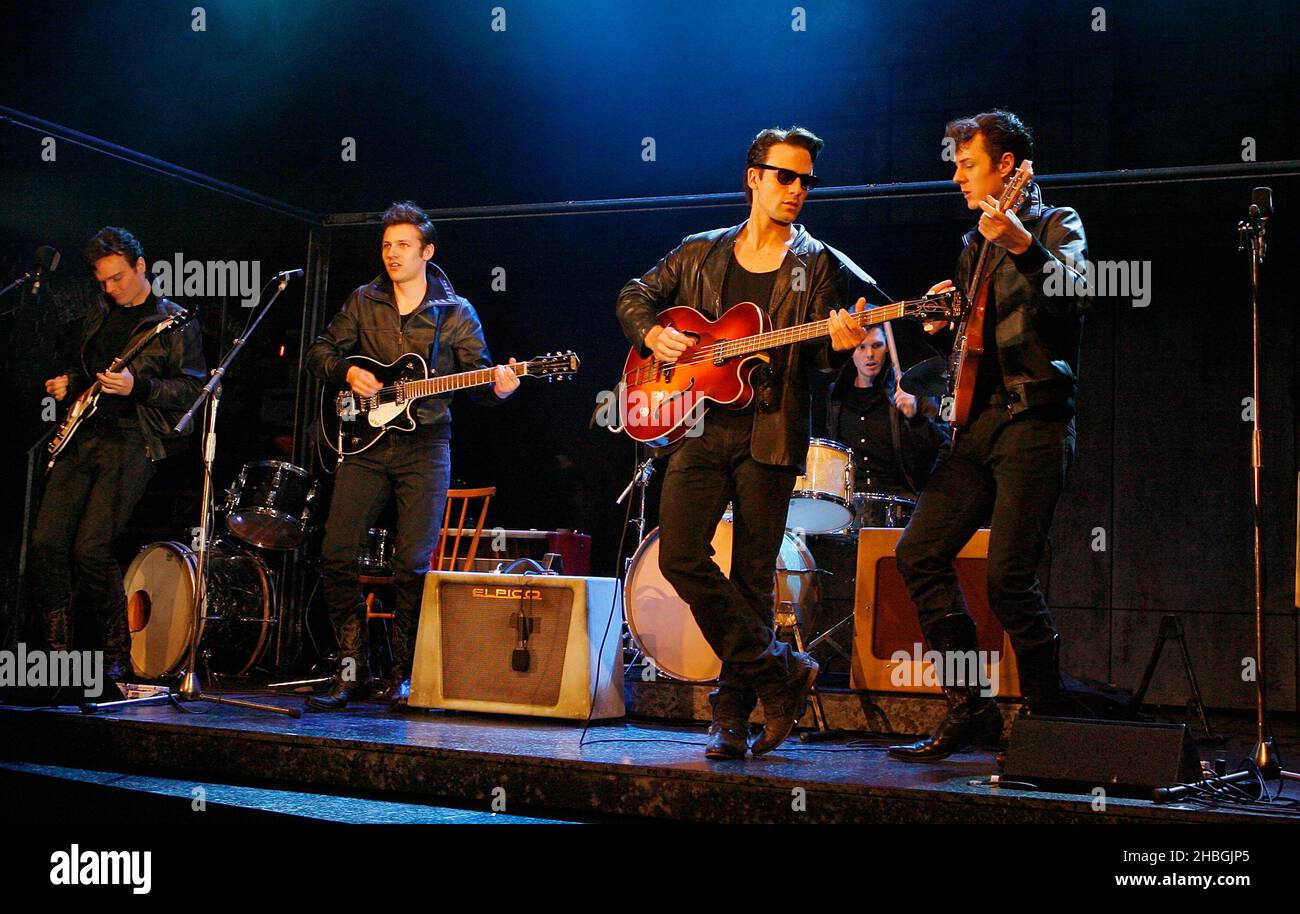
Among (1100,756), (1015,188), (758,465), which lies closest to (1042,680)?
(1100,756)

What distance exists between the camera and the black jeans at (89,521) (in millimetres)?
5605

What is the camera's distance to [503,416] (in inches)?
354

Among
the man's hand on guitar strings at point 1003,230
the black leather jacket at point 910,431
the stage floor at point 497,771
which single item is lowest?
the stage floor at point 497,771

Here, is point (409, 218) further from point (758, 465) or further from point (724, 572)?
point (758, 465)

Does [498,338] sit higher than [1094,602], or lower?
higher

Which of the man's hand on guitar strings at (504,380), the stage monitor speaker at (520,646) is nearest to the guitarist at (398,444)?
the man's hand on guitar strings at (504,380)

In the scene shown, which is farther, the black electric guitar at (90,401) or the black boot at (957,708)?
the black electric guitar at (90,401)

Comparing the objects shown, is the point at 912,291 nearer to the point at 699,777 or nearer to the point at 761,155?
the point at 761,155

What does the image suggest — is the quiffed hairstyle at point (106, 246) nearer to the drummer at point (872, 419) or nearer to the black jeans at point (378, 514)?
the black jeans at point (378, 514)

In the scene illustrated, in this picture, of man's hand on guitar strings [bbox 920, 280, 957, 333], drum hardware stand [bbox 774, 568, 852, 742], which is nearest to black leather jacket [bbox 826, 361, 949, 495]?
drum hardware stand [bbox 774, 568, 852, 742]

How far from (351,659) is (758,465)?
252 cm

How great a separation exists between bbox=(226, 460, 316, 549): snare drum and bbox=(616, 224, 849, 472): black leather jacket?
3372mm

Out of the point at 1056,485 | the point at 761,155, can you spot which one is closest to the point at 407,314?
the point at 761,155
